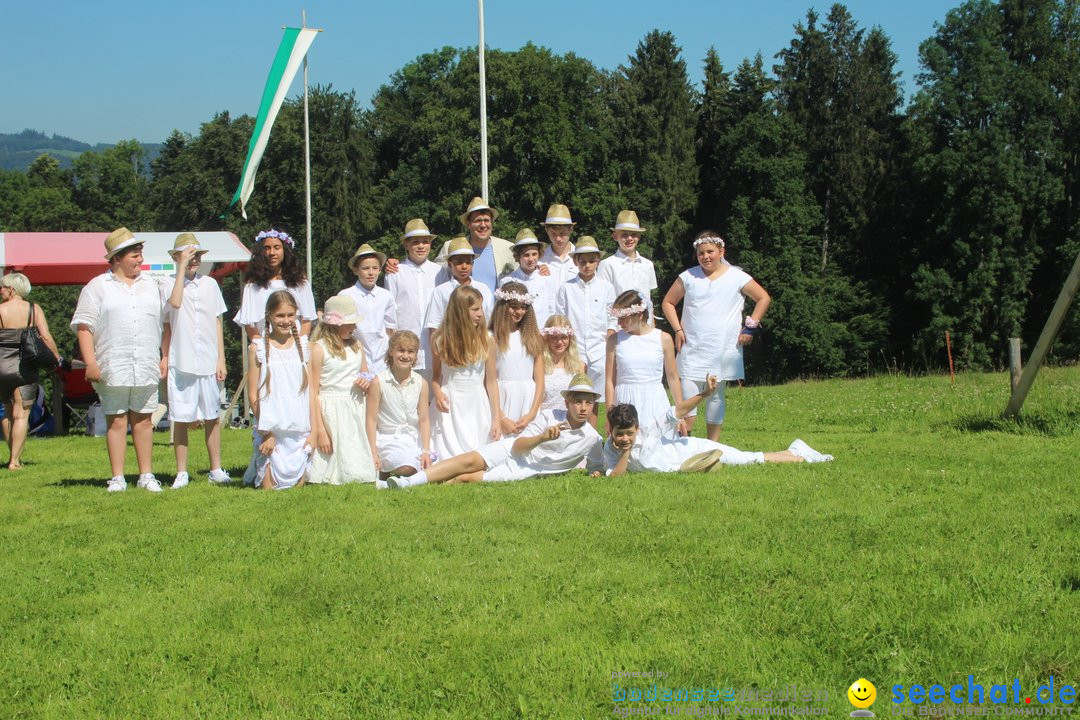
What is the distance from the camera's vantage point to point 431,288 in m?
10.6

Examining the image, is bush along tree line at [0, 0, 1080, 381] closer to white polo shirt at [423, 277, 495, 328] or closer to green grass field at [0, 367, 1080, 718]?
white polo shirt at [423, 277, 495, 328]

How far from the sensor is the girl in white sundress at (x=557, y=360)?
945 centimetres

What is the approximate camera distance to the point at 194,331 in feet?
30.3

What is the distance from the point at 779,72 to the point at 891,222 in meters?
9.18

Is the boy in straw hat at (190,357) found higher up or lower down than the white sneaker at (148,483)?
higher up

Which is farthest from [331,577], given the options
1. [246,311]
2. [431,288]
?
[431,288]

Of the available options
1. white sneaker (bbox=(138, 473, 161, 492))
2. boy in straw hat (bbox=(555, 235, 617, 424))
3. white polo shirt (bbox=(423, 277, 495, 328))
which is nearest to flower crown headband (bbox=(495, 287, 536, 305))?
white polo shirt (bbox=(423, 277, 495, 328))

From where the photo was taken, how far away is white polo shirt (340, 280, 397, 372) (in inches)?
399

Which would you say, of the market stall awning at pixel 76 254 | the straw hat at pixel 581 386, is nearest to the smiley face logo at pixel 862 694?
the straw hat at pixel 581 386

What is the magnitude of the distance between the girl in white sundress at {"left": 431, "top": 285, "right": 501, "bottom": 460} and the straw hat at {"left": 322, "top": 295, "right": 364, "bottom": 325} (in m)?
0.74

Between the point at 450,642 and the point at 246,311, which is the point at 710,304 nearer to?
the point at 246,311

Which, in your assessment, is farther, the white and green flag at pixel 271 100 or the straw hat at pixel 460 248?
the white and green flag at pixel 271 100

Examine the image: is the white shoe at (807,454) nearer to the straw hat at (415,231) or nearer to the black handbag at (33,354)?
the straw hat at (415,231)

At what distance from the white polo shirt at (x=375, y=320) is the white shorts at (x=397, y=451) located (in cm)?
119
